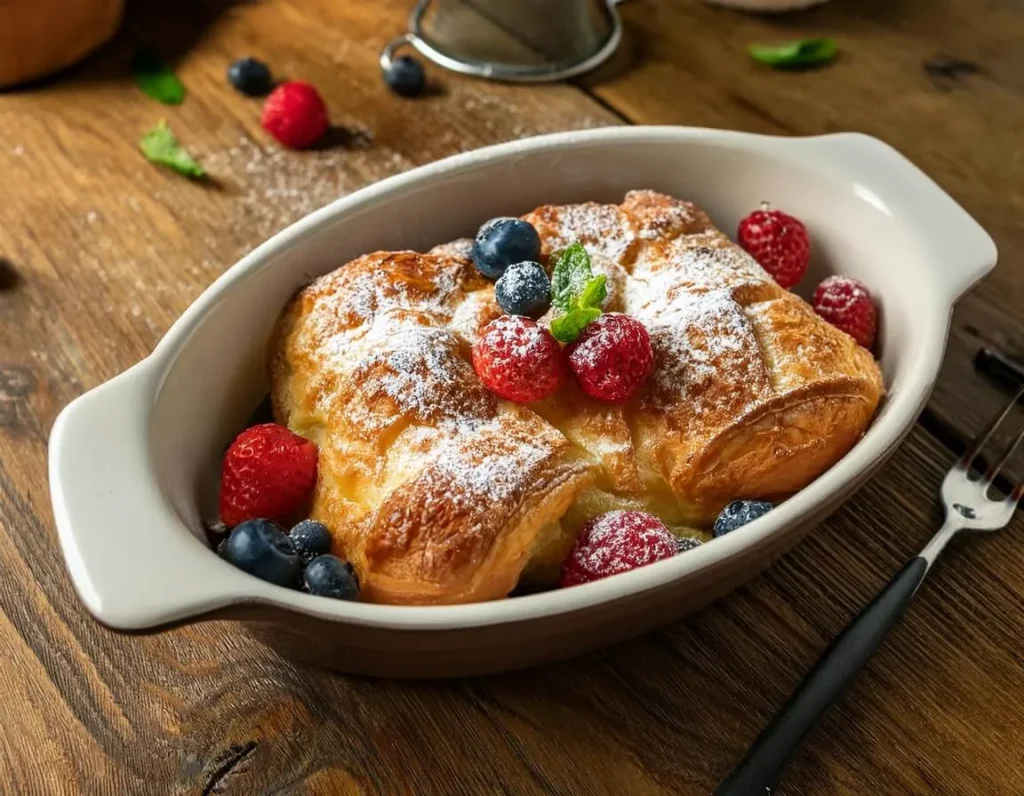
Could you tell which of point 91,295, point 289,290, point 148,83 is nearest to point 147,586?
point 289,290

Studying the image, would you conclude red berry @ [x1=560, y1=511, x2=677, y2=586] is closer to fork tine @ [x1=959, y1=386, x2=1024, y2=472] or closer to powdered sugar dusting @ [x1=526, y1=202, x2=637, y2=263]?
powdered sugar dusting @ [x1=526, y1=202, x2=637, y2=263]

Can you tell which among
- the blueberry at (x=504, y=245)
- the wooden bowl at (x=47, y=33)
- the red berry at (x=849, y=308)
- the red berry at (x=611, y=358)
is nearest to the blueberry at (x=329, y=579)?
the red berry at (x=611, y=358)

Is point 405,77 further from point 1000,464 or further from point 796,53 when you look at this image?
point 1000,464

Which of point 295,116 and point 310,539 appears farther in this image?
point 295,116

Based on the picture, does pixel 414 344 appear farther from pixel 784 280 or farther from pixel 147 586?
pixel 784 280

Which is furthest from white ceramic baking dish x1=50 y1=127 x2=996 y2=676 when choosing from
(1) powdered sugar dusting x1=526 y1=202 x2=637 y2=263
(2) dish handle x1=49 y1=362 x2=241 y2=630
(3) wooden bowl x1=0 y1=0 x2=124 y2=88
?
(3) wooden bowl x1=0 y1=0 x2=124 y2=88

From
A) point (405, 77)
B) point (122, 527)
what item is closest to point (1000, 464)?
point (122, 527)

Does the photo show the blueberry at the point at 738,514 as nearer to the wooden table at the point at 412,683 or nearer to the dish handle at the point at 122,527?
the wooden table at the point at 412,683
